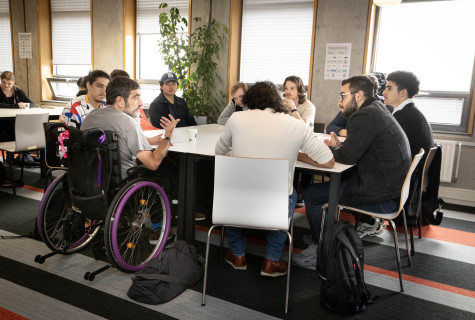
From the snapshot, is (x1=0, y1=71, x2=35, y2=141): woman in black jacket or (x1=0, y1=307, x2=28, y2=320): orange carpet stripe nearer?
(x1=0, y1=307, x2=28, y2=320): orange carpet stripe

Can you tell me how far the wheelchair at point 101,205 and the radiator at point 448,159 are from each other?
3.31m

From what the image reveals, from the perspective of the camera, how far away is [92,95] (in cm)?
328

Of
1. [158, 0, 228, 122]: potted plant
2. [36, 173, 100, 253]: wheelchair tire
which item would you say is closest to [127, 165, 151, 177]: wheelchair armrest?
[36, 173, 100, 253]: wheelchair tire

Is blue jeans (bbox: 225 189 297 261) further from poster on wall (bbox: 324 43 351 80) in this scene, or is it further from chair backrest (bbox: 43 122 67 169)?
poster on wall (bbox: 324 43 351 80)

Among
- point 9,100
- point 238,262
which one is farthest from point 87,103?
point 9,100

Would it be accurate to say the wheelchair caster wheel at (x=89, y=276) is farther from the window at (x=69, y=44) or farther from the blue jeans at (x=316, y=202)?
the window at (x=69, y=44)

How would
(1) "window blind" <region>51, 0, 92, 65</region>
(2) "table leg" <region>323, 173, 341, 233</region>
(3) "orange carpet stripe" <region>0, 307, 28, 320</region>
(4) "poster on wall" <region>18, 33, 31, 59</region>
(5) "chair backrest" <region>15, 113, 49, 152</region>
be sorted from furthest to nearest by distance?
1. (4) "poster on wall" <region>18, 33, 31, 59</region>
2. (1) "window blind" <region>51, 0, 92, 65</region>
3. (5) "chair backrest" <region>15, 113, 49, 152</region>
4. (2) "table leg" <region>323, 173, 341, 233</region>
5. (3) "orange carpet stripe" <region>0, 307, 28, 320</region>

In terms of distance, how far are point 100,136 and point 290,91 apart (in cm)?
241

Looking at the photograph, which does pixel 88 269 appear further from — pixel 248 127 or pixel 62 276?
pixel 248 127

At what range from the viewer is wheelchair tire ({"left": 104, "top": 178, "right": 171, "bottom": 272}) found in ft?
7.40

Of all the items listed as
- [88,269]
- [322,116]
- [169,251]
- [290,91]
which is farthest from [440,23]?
[88,269]

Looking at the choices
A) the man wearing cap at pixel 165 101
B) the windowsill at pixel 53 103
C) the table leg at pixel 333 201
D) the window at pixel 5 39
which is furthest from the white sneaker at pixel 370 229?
the window at pixel 5 39

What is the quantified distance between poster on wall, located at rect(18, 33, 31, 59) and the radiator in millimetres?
6857

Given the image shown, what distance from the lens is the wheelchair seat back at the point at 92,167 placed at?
2223mm
